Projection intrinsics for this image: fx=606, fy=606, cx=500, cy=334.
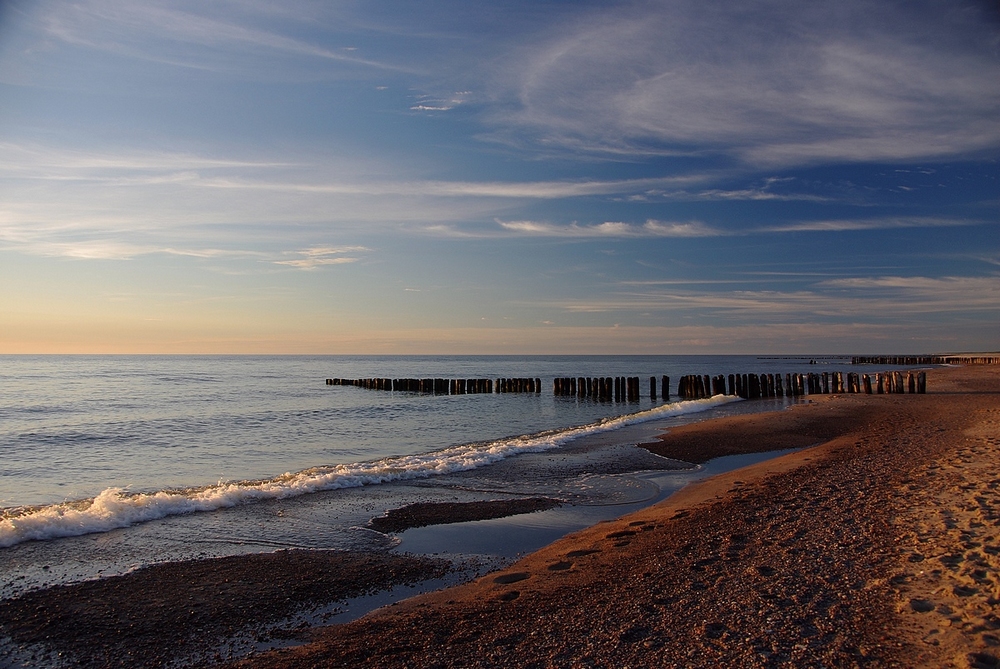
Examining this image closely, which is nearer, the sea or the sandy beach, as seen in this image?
the sandy beach

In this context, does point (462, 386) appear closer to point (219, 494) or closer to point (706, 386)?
point (706, 386)

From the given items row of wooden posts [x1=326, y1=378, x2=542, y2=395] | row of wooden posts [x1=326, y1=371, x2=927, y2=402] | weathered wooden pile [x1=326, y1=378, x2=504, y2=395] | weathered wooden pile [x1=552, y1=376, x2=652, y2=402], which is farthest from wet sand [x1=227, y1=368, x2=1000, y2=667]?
weathered wooden pile [x1=326, y1=378, x2=504, y2=395]

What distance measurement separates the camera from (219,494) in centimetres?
1040

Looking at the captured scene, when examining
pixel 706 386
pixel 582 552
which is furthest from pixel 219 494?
pixel 706 386

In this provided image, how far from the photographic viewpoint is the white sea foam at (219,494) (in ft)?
27.6

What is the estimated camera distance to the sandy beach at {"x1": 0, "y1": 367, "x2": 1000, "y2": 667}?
441 cm

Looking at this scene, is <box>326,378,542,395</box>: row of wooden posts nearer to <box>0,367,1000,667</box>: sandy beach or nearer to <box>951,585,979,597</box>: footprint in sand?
<box>0,367,1000,667</box>: sandy beach

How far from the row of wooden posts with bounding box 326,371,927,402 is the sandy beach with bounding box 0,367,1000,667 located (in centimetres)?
2603

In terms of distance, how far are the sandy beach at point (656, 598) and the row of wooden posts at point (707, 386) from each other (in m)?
26.0

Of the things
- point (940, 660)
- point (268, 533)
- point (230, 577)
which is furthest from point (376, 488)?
point (940, 660)

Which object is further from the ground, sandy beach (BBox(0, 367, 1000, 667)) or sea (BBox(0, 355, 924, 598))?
sandy beach (BBox(0, 367, 1000, 667))

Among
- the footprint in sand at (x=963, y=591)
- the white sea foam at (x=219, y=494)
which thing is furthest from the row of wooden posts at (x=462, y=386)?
the footprint in sand at (x=963, y=591)

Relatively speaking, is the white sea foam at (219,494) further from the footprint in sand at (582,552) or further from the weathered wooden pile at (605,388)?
the weathered wooden pile at (605,388)

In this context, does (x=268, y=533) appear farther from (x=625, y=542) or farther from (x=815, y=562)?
(x=815, y=562)
